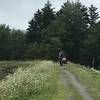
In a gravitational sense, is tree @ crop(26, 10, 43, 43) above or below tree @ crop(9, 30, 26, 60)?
above

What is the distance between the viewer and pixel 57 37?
336 ft

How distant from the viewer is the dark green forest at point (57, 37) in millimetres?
98206

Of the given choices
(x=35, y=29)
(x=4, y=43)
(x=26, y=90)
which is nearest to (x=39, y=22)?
(x=35, y=29)

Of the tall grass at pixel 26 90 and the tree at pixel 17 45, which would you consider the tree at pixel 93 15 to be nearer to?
the tree at pixel 17 45

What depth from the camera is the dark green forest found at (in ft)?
322

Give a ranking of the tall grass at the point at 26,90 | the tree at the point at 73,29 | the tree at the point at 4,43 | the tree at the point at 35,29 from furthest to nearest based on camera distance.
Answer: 1. the tree at the point at 35,29
2. the tree at the point at 73,29
3. the tree at the point at 4,43
4. the tall grass at the point at 26,90

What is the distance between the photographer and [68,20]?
109188 millimetres

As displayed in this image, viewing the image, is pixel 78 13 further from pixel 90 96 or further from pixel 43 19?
pixel 90 96

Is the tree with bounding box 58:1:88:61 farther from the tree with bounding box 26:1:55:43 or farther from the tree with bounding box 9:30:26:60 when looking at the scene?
the tree with bounding box 9:30:26:60

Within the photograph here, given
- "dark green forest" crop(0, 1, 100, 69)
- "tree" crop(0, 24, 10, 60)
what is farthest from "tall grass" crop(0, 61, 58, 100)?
"tree" crop(0, 24, 10, 60)

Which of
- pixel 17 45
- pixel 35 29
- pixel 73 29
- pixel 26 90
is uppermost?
pixel 35 29

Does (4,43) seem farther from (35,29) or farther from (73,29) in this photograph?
(73,29)

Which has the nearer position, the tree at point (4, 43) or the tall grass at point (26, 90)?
the tall grass at point (26, 90)

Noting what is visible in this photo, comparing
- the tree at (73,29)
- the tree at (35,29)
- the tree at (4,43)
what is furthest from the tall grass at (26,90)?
the tree at (35,29)
